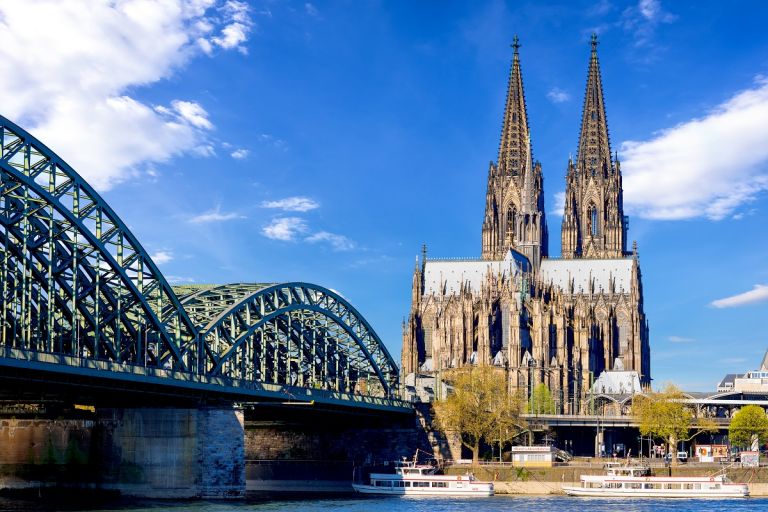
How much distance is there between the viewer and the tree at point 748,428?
114812 millimetres

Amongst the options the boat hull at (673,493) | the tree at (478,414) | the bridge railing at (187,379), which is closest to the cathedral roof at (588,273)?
the tree at (478,414)

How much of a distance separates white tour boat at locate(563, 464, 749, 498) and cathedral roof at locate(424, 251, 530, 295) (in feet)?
285

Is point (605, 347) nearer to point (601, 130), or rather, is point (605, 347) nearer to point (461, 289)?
point (461, 289)

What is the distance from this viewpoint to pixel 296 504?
7531cm

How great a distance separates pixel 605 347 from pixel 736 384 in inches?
885

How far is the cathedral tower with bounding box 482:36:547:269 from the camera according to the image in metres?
188

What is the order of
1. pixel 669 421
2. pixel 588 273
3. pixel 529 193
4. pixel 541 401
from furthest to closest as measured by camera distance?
pixel 529 193 → pixel 588 273 → pixel 541 401 → pixel 669 421

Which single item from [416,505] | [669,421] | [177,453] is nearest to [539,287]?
[669,421]

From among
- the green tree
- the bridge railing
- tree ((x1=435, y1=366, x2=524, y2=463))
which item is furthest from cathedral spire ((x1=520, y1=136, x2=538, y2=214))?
the bridge railing

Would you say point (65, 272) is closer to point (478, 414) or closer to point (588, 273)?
point (478, 414)

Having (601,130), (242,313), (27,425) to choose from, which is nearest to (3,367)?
(27,425)

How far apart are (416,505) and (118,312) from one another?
79.4ft

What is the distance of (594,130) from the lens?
19188 centimetres

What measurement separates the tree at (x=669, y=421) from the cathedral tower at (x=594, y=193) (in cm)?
7171
